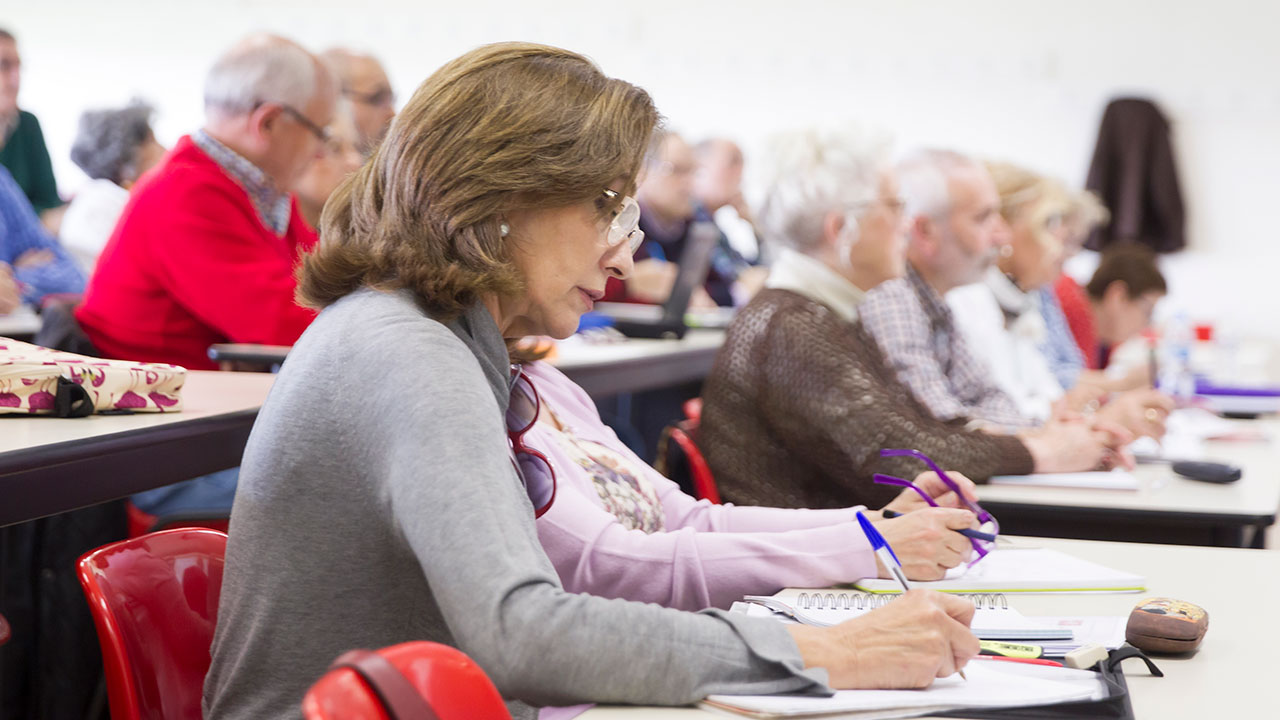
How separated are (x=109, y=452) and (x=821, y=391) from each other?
1086 millimetres

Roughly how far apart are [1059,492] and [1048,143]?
19.9ft

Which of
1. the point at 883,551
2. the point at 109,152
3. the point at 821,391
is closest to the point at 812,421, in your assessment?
the point at 821,391

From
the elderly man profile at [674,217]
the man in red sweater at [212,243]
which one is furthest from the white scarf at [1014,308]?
the man in red sweater at [212,243]

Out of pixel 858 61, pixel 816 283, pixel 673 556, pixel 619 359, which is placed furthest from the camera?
pixel 858 61

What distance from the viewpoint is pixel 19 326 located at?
10.5 feet

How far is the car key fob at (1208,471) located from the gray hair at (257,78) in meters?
1.91

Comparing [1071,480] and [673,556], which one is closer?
[673,556]

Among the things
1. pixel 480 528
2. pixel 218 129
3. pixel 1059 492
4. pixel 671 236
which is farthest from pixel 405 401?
pixel 671 236

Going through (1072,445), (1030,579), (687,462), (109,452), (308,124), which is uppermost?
(308,124)

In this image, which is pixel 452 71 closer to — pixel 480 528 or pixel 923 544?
pixel 480 528

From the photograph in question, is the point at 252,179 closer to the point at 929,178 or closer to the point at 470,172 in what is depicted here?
the point at 929,178

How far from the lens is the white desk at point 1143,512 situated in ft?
6.40

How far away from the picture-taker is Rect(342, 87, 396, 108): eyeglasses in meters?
3.45

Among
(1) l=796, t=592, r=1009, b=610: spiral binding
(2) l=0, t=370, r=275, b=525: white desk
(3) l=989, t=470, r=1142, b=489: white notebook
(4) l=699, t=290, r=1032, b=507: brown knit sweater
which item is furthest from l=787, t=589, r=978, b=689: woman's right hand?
(3) l=989, t=470, r=1142, b=489: white notebook
